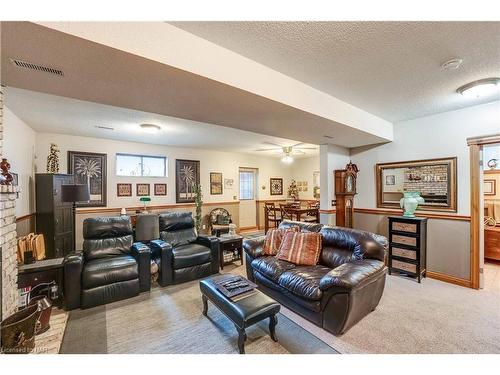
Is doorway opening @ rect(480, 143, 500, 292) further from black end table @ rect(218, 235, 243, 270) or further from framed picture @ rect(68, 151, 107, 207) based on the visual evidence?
framed picture @ rect(68, 151, 107, 207)

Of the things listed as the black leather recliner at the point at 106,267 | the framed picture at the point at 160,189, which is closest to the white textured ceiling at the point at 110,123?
the framed picture at the point at 160,189

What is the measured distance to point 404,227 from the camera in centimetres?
359

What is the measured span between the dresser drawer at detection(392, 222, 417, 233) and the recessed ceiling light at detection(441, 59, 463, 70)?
227 cm

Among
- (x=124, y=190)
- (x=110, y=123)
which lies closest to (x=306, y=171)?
(x=124, y=190)

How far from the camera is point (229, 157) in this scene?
723cm

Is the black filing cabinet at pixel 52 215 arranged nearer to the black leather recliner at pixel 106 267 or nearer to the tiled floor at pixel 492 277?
the black leather recliner at pixel 106 267

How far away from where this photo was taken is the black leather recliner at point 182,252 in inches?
131

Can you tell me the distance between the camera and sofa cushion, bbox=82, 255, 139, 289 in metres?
2.70

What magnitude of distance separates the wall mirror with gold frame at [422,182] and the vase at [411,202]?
178mm

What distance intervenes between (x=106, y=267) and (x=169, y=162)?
145 inches

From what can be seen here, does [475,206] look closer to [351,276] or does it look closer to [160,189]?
[351,276]

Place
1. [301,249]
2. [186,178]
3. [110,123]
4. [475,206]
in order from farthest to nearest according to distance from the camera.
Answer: [186,178], [110,123], [475,206], [301,249]

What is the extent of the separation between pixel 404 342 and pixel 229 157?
6.05 metres
